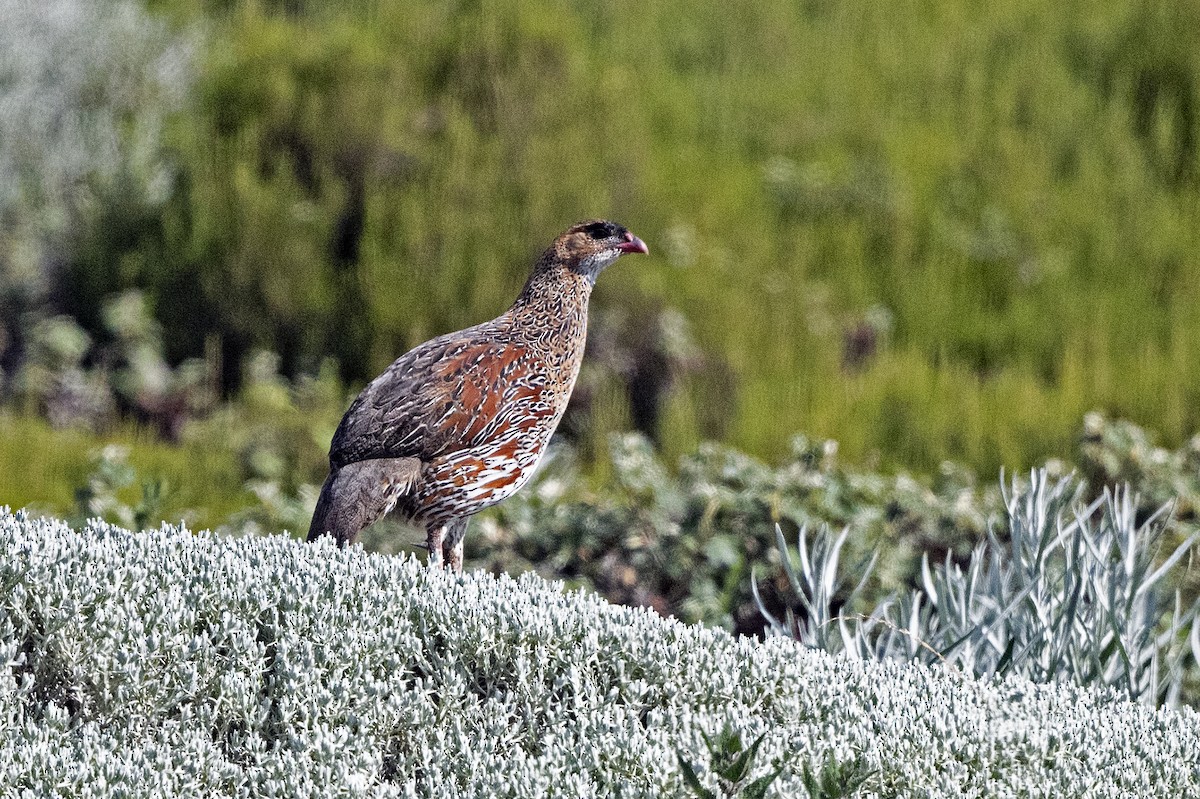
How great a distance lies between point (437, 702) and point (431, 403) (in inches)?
53.0


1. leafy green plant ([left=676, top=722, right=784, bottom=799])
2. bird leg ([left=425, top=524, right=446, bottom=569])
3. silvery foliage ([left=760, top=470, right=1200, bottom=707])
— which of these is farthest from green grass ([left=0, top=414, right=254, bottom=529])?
leafy green plant ([left=676, top=722, right=784, bottom=799])

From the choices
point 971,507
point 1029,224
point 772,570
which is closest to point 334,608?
point 772,570

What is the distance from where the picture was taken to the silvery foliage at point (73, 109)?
1074cm

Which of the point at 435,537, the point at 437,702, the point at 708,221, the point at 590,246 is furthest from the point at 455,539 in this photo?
the point at 708,221

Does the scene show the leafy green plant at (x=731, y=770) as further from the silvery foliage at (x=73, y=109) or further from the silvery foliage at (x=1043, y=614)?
the silvery foliage at (x=73, y=109)

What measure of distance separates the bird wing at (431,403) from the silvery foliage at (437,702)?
94cm

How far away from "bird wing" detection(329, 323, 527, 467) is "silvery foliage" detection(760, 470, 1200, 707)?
3.25 ft

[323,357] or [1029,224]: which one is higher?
[1029,224]

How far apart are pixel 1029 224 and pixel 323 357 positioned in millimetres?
5834

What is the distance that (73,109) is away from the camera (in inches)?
454

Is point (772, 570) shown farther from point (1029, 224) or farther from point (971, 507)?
point (1029, 224)

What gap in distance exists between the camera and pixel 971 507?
6441 millimetres

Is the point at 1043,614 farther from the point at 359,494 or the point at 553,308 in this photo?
the point at 359,494

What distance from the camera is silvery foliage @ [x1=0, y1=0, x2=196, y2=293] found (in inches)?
423
